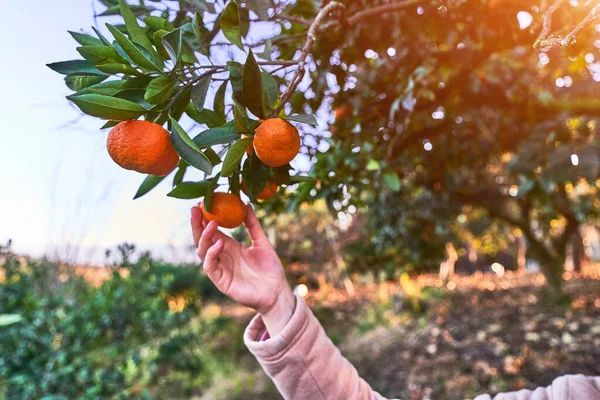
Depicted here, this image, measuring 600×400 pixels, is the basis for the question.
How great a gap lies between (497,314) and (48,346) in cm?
370

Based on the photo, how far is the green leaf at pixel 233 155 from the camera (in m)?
0.57

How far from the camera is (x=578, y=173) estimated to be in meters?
1.41

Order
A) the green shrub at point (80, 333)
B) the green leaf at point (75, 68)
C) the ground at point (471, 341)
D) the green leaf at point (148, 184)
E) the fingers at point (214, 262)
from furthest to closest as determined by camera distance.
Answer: the ground at point (471, 341) < the green shrub at point (80, 333) < the fingers at point (214, 262) < the green leaf at point (148, 184) < the green leaf at point (75, 68)

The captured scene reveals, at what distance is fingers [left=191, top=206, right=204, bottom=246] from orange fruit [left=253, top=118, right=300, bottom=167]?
31cm

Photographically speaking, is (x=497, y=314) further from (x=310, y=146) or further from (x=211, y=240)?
(x=211, y=240)

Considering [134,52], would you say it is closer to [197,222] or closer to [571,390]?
[197,222]

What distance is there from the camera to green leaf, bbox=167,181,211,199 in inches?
27.2

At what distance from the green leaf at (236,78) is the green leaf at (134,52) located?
97mm

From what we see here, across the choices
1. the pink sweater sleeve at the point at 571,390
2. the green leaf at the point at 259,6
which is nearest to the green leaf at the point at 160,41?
the green leaf at the point at 259,6

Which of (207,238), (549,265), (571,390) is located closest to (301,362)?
(207,238)

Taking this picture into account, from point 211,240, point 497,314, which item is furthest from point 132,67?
point 497,314

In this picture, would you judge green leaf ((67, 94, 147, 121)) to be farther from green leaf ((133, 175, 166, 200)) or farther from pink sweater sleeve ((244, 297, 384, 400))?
pink sweater sleeve ((244, 297, 384, 400))

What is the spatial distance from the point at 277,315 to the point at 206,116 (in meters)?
0.46

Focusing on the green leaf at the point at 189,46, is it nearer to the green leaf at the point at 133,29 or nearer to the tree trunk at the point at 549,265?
the green leaf at the point at 133,29
